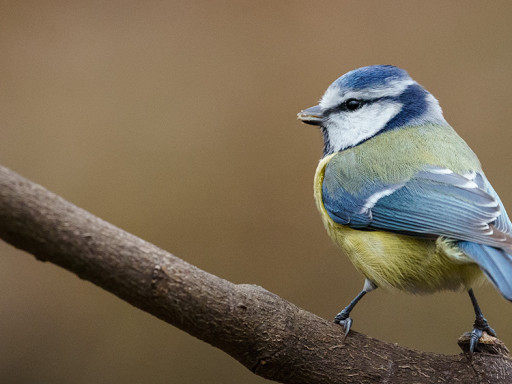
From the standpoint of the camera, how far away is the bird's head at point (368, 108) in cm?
203

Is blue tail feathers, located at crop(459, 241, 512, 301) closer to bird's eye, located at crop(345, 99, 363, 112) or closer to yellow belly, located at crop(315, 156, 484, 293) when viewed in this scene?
yellow belly, located at crop(315, 156, 484, 293)

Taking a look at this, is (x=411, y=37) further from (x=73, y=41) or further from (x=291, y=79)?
(x=73, y=41)

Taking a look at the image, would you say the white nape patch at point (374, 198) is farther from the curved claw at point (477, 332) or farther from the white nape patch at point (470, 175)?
the curved claw at point (477, 332)

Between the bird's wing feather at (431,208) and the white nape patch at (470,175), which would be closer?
the bird's wing feather at (431,208)

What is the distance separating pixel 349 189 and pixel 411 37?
154cm

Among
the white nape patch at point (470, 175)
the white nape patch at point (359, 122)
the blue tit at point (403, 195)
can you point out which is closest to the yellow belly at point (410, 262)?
the blue tit at point (403, 195)

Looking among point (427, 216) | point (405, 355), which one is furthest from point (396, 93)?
point (405, 355)

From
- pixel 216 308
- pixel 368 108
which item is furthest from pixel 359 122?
pixel 216 308

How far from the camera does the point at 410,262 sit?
163 cm

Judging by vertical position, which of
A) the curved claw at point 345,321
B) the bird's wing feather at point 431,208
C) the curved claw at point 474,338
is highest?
the bird's wing feather at point 431,208

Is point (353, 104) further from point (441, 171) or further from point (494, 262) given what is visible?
point (494, 262)

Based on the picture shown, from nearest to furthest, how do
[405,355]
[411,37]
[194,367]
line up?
[405,355] → [194,367] → [411,37]

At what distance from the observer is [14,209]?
1.05 meters

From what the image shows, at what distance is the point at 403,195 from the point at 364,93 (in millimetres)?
439
